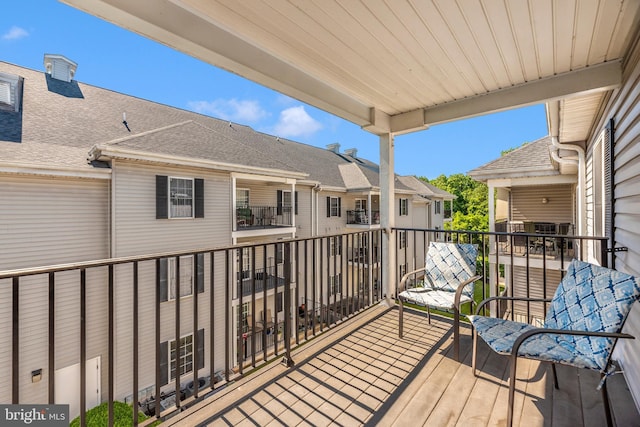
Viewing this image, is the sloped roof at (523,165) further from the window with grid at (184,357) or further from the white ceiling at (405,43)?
the window with grid at (184,357)

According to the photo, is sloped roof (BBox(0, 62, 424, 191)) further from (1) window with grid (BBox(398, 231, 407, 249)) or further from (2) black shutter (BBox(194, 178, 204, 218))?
(1) window with grid (BBox(398, 231, 407, 249))

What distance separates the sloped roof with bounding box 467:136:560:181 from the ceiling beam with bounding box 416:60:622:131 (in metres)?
4.76

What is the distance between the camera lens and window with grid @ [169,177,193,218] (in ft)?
24.4

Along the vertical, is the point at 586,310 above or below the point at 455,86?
below

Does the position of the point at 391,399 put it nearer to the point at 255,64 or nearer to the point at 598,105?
the point at 255,64

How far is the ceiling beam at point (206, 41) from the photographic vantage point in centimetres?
175

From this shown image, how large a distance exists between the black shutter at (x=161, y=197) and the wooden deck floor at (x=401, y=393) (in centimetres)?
610

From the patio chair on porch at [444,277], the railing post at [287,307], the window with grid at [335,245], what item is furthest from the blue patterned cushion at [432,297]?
the railing post at [287,307]

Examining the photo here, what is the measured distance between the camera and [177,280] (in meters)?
1.69

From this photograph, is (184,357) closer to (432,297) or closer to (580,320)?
(432,297)

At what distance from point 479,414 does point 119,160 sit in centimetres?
772

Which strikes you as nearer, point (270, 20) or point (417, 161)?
point (270, 20)

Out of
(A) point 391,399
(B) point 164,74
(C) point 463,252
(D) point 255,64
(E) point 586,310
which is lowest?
(A) point 391,399

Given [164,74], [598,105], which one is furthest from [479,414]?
[164,74]
